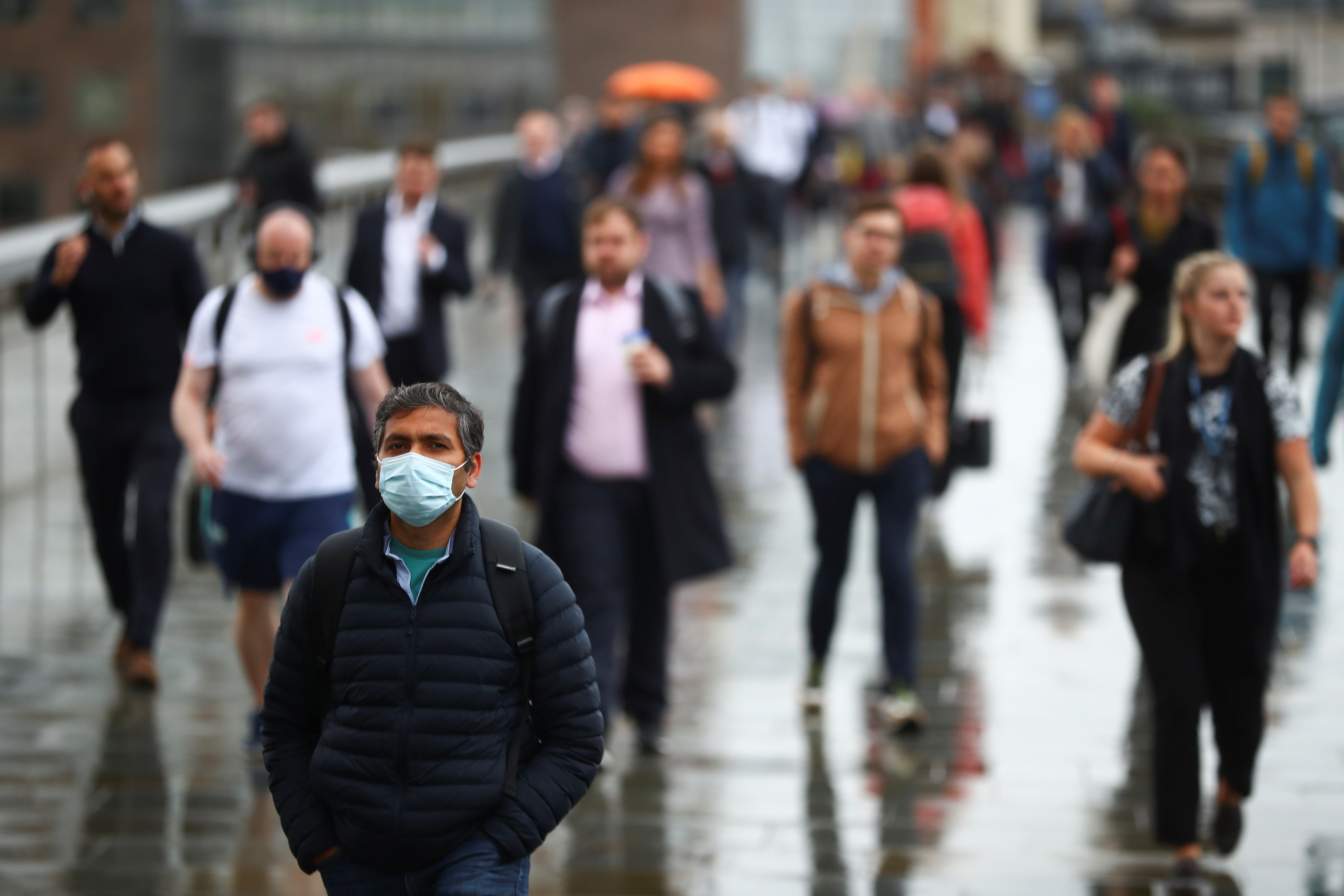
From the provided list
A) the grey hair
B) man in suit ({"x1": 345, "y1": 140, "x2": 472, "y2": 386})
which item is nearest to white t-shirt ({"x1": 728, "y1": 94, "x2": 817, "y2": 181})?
man in suit ({"x1": 345, "y1": 140, "x2": 472, "y2": 386})

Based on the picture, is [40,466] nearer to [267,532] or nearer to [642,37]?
[267,532]

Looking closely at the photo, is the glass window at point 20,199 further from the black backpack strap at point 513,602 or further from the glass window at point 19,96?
the black backpack strap at point 513,602

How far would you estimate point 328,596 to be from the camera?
389 cm

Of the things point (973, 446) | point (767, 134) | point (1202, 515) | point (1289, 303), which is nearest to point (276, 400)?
point (1202, 515)

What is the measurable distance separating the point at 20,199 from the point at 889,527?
10158 millimetres

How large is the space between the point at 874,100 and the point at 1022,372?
44.0ft

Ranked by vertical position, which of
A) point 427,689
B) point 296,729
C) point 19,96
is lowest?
point 296,729

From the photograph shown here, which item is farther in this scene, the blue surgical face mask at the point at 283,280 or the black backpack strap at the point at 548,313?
the black backpack strap at the point at 548,313

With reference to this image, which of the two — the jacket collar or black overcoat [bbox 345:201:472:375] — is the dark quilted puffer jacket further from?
black overcoat [bbox 345:201:472:375]

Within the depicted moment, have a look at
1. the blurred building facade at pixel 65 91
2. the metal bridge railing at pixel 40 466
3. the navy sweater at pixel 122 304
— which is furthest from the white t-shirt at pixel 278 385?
the blurred building facade at pixel 65 91

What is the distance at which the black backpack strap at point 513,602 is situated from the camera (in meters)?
3.87

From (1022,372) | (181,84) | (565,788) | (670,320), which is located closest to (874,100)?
(181,84)

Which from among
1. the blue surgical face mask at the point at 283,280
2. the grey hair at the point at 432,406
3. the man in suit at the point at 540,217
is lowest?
the grey hair at the point at 432,406

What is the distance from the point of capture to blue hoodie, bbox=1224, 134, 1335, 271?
13094 millimetres
